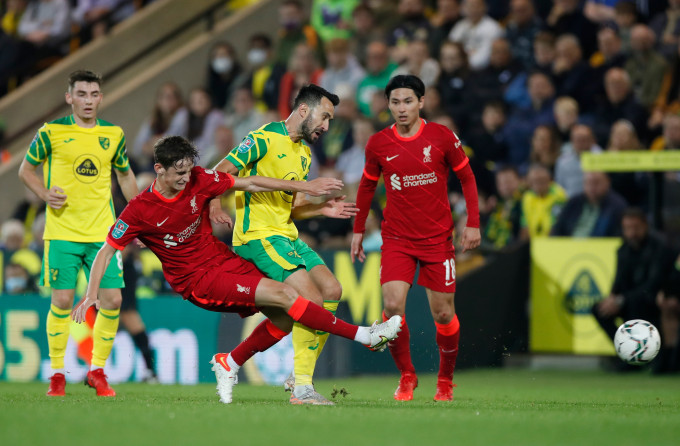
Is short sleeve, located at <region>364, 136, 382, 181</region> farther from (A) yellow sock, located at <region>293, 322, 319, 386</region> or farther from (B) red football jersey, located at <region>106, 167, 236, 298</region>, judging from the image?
(A) yellow sock, located at <region>293, 322, 319, 386</region>

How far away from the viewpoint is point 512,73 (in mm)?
13742

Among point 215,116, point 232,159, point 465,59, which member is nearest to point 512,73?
point 465,59

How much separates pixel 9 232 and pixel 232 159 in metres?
6.55

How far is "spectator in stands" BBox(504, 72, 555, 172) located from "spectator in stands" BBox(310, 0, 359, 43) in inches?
145

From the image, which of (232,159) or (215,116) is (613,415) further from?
(215,116)

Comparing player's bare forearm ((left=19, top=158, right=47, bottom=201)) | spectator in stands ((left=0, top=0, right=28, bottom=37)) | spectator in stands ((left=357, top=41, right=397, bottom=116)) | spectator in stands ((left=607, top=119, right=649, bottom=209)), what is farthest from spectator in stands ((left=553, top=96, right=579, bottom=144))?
spectator in stands ((left=0, top=0, right=28, bottom=37))

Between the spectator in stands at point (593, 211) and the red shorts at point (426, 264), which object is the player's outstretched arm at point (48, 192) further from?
the spectator in stands at point (593, 211)

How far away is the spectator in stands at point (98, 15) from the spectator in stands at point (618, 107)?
9.17m

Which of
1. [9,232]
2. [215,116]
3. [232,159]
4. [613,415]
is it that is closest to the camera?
[613,415]

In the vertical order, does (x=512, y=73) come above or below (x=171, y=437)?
above

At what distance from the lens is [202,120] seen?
15.8 metres

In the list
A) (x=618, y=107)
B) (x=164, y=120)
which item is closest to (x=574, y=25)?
(x=618, y=107)

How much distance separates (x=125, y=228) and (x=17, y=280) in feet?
18.8

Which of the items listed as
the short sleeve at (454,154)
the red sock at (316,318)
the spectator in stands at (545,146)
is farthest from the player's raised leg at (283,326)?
the spectator in stands at (545,146)
